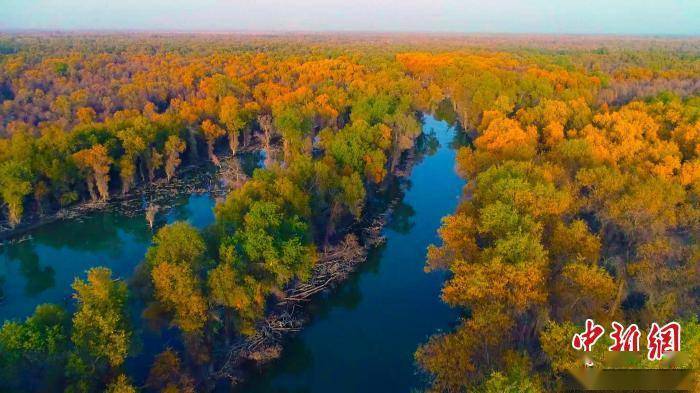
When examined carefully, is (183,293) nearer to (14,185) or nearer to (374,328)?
(374,328)

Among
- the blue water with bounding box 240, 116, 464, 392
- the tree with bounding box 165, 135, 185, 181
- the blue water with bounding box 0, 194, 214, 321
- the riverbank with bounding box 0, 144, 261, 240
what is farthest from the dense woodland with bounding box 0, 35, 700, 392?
the blue water with bounding box 0, 194, 214, 321

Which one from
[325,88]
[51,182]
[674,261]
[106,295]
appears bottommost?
[674,261]

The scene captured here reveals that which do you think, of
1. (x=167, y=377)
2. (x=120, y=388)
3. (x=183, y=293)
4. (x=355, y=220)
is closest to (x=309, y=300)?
(x=183, y=293)

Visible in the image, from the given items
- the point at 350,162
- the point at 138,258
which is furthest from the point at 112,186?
the point at 350,162

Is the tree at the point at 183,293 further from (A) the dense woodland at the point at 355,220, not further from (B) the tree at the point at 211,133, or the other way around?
(B) the tree at the point at 211,133

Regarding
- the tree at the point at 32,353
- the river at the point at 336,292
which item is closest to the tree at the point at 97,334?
the tree at the point at 32,353

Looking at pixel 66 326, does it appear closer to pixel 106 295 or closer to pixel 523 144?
pixel 106 295

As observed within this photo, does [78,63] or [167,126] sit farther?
[78,63]
